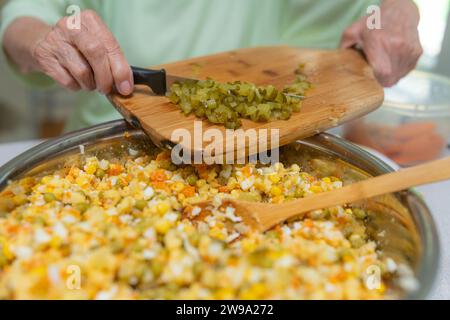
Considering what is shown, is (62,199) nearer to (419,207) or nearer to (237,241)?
(237,241)

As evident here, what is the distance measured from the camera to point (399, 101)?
217cm

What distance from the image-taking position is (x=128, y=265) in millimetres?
943

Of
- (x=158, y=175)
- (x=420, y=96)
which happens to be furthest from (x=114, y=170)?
(x=420, y=96)

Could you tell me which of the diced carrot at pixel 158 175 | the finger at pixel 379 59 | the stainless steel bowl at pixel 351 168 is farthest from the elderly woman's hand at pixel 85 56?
the finger at pixel 379 59

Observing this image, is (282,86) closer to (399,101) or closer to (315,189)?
(315,189)

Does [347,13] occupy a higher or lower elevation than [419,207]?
higher

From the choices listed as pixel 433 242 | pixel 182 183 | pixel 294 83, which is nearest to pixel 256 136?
pixel 182 183

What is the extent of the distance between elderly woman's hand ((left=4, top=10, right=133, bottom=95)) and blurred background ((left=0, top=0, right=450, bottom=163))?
1.20 metres

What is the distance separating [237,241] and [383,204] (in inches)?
14.8

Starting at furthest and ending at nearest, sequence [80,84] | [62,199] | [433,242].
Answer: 1. [80,84]
2. [62,199]
3. [433,242]

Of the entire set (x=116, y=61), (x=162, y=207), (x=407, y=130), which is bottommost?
(x=162, y=207)

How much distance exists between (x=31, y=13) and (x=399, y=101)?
155 centimetres

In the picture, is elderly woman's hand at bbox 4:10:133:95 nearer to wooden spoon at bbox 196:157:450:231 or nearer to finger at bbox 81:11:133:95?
finger at bbox 81:11:133:95
